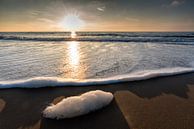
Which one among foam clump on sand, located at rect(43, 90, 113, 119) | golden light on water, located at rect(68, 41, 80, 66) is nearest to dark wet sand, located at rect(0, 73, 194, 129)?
foam clump on sand, located at rect(43, 90, 113, 119)

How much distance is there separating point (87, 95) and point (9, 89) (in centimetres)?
157

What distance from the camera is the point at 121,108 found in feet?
9.34

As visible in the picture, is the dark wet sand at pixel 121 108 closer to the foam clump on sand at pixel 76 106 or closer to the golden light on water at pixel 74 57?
the foam clump on sand at pixel 76 106

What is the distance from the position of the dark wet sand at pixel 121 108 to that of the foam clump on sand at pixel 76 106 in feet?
0.26

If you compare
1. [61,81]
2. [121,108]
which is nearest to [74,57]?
[61,81]

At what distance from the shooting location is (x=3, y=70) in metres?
4.98

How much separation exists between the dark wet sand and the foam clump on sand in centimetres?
8

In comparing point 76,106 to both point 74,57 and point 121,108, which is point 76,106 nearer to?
point 121,108

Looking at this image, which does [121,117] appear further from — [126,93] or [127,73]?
[127,73]

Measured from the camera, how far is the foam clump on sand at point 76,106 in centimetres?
254

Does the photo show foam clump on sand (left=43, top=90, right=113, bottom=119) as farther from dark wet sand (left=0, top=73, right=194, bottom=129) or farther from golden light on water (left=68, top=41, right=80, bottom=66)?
golden light on water (left=68, top=41, right=80, bottom=66)

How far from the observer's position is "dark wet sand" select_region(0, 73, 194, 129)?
2.39 meters

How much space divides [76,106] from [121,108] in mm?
640

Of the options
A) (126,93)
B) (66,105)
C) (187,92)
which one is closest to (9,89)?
(66,105)
